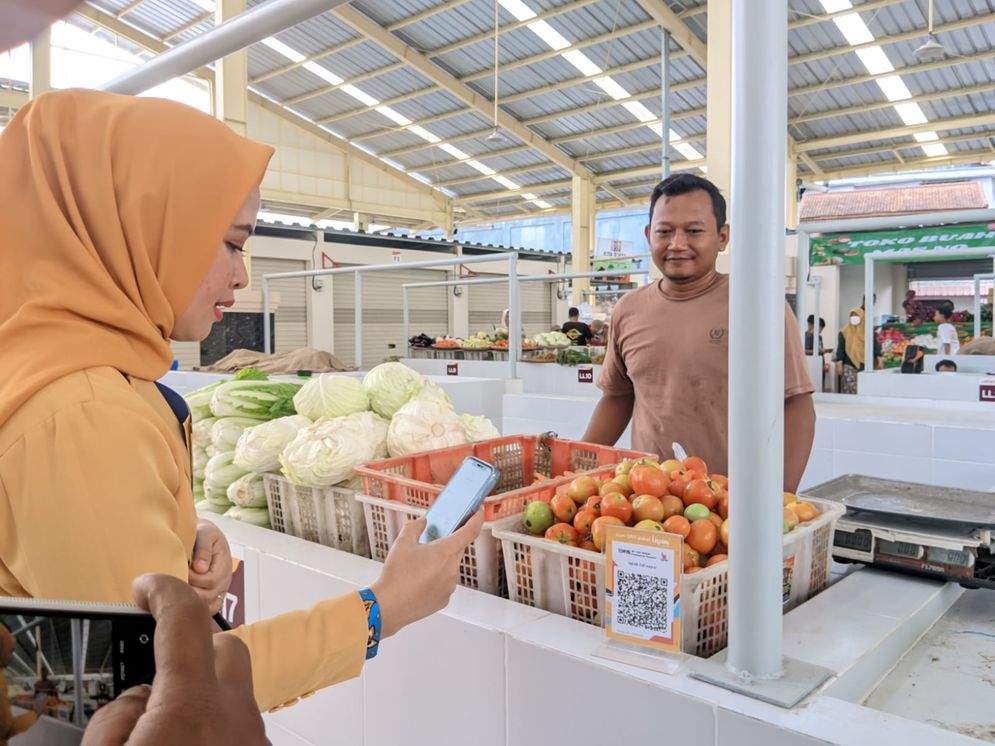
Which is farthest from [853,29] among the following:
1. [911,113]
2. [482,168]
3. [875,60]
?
[482,168]

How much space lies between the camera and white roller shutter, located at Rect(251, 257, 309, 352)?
1082cm

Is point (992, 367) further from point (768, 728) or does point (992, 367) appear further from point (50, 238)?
point (50, 238)

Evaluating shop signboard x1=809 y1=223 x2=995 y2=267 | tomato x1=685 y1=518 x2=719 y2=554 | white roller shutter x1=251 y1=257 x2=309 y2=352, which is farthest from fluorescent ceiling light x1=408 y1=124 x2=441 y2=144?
tomato x1=685 y1=518 x2=719 y2=554

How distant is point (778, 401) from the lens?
96 centimetres

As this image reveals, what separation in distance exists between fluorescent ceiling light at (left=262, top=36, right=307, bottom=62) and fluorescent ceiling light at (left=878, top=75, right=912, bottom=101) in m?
10.8

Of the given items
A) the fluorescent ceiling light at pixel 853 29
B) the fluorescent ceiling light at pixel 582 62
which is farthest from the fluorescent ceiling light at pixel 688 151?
the fluorescent ceiling light at pixel 853 29

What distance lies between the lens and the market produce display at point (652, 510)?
129cm

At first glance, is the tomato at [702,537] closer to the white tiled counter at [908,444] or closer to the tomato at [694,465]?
the tomato at [694,465]

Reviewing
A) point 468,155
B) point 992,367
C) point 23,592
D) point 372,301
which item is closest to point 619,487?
point 23,592

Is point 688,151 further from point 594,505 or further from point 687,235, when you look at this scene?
point 594,505

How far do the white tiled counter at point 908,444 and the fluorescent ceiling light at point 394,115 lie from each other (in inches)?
571

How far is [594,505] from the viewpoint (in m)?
1.40

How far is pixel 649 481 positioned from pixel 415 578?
1.77 ft

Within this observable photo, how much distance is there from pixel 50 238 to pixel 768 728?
3.49ft
